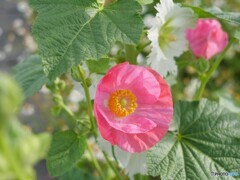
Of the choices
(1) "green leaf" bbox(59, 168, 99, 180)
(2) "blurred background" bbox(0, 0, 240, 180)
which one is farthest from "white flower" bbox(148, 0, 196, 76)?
(2) "blurred background" bbox(0, 0, 240, 180)

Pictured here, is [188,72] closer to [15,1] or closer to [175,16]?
[15,1]

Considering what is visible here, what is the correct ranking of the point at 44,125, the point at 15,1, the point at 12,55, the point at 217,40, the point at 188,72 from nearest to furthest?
the point at 217,40, the point at 44,125, the point at 188,72, the point at 12,55, the point at 15,1

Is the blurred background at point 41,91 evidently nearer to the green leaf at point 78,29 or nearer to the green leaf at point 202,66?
the green leaf at point 202,66

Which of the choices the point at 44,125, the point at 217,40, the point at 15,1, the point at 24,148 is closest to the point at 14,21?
the point at 15,1

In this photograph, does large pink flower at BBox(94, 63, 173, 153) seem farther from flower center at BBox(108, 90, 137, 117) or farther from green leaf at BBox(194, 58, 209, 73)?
green leaf at BBox(194, 58, 209, 73)

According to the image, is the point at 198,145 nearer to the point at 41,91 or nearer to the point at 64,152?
the point at 64,152

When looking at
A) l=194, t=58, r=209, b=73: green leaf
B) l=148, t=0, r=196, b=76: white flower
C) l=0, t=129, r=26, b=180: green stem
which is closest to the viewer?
l=0, t=129, r=26, b=180: green stem
